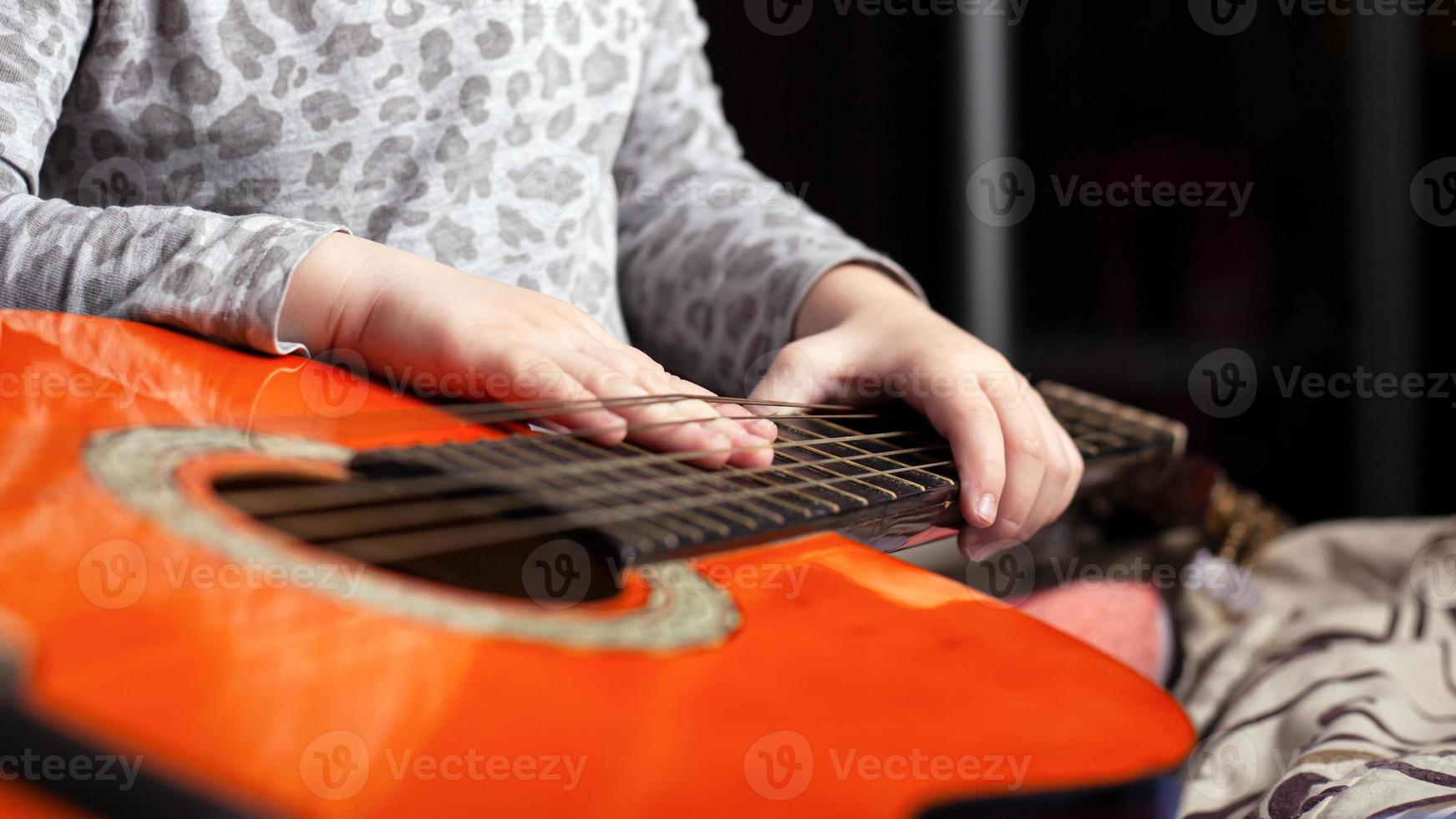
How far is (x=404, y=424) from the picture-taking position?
0.46 metres

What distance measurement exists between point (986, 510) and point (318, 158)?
0.43 m

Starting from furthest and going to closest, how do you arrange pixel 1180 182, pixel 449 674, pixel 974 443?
pixel 1180 182 → pixel 974 443 → pixel 449 674

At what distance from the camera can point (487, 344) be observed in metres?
0.49

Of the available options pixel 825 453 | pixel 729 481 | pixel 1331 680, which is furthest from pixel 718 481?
pixel 1331 680

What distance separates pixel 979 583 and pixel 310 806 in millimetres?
583

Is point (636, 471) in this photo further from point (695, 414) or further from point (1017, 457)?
point (1017, 457)

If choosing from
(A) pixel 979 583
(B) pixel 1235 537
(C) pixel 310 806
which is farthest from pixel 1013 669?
(B) pixel 1235 537

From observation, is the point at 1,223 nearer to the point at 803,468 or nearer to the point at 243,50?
the point at 243,50

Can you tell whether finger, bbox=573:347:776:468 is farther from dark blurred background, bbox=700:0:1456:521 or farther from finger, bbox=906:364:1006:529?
dark blurred background, bbox=700:0:1456:521

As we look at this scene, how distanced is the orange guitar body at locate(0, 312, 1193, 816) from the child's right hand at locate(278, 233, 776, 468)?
2.4 inches

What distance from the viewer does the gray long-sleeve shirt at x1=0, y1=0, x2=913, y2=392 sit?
20.6 inches

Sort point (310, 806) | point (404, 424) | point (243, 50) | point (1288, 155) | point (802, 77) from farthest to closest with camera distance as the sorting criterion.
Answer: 1. point (1288, 155)
2. point (802, 77)
3. point (243, 50)
4. point (404, 424)
5. point (310, 806)

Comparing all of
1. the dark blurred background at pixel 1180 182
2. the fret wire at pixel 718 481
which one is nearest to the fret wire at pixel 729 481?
the fret wire at pixel 718 481

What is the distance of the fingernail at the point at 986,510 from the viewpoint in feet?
1.90
